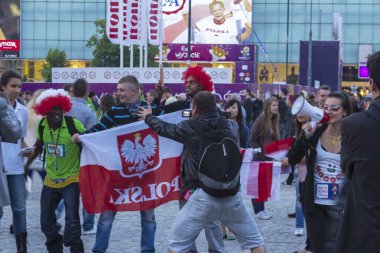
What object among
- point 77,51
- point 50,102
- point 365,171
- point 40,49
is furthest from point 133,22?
point 40,49

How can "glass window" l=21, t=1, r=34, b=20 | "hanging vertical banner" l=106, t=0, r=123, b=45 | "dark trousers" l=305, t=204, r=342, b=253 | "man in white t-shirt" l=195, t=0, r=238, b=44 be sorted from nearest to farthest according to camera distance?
"dark trousers" l=305, t=204, r=342, b=253 < "hanging vertical banner" l=106, t=0, r=123, b=45 < "man in white t-shirt" l=195, t=0, r=238, b=44 < "glass window" l=21, t=1, r=34, b=20

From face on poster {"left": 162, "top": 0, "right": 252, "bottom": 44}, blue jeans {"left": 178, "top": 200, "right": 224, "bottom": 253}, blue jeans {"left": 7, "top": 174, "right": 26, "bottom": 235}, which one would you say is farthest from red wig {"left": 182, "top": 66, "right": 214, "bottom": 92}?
face on poster {"left": 162, "top": 0, "right": 252, "bottom": 44}

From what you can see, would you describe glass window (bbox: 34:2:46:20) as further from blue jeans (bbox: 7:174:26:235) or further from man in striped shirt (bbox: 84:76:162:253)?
man in striped shirt (bbox: 84:76:162:253)

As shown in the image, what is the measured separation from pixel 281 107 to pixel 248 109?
9.95 ft

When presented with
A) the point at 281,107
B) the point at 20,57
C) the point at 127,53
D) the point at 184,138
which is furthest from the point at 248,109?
the point at 20,57

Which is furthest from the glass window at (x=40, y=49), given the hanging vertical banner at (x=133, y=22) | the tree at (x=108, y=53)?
the hanging vertical banner at (x=133, y=22)

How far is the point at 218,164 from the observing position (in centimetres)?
642

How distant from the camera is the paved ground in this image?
29.4 ft

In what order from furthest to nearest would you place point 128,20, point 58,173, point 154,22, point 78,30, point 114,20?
1. point 78,30
2. point 154,22
3. point 114,20
4. point 128,20
5. point 58,173

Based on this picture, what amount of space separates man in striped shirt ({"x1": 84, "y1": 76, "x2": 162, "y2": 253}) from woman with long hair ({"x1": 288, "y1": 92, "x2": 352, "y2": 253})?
1897mm

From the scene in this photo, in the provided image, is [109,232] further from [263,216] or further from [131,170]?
[263,216]

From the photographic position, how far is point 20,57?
8694cm

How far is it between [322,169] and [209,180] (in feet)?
2.90

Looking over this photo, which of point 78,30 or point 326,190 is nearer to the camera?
point 326,190
